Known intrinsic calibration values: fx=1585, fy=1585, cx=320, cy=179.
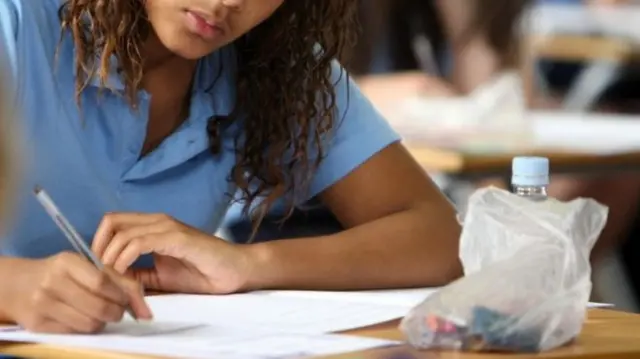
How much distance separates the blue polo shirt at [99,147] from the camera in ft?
6.17

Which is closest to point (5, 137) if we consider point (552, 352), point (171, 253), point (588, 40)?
point (171, 253)

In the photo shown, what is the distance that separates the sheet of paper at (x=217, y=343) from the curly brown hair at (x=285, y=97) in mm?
577

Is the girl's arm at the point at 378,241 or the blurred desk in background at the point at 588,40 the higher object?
the girl's arm at the point at 378,241

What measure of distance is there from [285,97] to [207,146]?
0.43 ft

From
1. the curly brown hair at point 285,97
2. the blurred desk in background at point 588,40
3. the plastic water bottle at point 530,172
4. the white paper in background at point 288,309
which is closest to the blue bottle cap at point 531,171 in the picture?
the plastic water bottle at point 530,172

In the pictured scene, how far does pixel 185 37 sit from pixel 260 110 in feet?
0.78

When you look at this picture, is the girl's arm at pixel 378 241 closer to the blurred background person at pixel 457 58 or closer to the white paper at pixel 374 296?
the white paper at pixel 374 296

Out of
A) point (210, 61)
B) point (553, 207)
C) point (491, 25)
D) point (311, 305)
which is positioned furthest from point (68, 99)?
point (491, 25)

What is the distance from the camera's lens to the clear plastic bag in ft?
4.80

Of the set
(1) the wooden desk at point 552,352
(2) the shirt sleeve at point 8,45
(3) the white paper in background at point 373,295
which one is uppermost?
(2) the shirt sleeve at point 8,45

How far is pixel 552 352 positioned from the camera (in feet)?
4.77

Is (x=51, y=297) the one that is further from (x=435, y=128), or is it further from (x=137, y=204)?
(x=435, y=128)

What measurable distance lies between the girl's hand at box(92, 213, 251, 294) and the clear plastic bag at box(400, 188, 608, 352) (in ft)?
0.95

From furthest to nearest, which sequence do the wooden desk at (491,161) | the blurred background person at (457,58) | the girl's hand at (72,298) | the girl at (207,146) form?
1. the blurred background person at (457,58)
2. the wooden desk at (491,161)
3. the girl at (207,146)
4. the girl's hand at (72,298)
